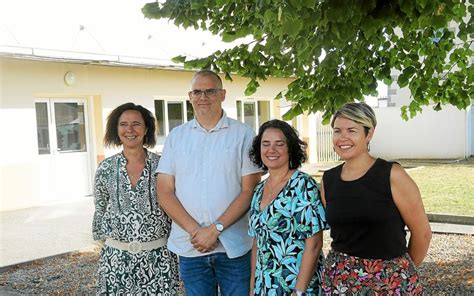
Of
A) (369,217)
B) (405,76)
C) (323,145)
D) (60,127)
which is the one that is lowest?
(323,145)

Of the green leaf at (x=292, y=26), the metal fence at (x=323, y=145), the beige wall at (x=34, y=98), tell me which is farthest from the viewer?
the metal fence at (x=323, y=145)

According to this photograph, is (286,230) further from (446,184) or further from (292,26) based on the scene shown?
(446,184)

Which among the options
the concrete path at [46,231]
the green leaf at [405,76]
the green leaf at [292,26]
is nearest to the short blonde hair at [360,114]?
the green leaf at [292,26]

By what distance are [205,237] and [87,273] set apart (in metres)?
3.80

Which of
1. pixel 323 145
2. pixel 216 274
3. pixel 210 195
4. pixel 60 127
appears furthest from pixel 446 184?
pixel 210 195

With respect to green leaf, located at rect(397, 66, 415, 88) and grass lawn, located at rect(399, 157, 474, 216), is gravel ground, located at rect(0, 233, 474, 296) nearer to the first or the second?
grass lawn, located at rect(399, 157, 474, 216)

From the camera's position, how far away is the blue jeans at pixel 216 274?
3.25 metres

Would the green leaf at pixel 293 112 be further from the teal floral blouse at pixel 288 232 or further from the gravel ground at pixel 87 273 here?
the gravel ground at pixel 87 273

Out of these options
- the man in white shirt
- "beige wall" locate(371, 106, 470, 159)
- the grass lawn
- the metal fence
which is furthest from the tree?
"beige wall" locate(371, 106, 470, 159)

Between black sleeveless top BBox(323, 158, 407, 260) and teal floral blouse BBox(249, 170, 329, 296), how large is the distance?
137 mm

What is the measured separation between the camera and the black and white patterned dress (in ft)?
11.1

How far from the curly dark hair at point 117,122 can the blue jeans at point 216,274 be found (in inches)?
36.8

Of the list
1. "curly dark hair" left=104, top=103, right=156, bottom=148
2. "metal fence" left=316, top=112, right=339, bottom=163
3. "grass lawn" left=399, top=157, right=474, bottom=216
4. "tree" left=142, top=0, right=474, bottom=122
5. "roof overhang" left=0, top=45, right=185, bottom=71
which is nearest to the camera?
"curly dark hair" left=104, top=103, right=156, bottom=148

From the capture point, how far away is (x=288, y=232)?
2.82 metres
